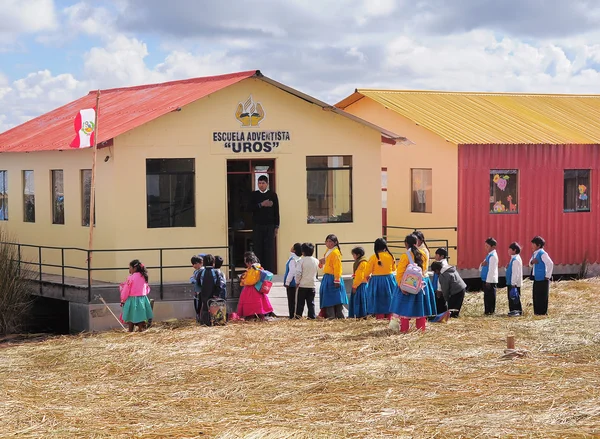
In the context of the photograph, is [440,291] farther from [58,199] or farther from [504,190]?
[58,199]

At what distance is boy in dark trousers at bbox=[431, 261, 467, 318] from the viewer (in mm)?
17391

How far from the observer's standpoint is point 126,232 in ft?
63.8

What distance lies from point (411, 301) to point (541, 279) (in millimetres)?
3364

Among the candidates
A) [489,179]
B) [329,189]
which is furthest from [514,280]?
[489,179]

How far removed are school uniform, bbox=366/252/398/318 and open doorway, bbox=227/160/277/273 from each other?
155 inches

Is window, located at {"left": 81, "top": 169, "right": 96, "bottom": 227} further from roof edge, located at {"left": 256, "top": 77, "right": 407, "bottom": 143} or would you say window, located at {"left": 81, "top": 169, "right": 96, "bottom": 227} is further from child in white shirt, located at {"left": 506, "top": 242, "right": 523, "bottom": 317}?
child in white shirt, located at {"left": 506, "top": 242, "right": 523, "bottom": 317}

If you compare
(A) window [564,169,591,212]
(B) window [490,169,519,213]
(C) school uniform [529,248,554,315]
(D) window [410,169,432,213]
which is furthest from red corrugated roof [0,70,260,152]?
(A) window [564,169,591,212]

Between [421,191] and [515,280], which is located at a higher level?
[421,191]

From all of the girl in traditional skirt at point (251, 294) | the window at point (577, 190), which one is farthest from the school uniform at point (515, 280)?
the window at point (577, 190)

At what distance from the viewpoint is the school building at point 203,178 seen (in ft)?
63.9

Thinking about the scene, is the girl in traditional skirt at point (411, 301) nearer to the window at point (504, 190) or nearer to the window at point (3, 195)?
the window at point (504, 190)

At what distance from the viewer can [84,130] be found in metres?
19.1

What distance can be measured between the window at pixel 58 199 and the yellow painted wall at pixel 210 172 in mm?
162

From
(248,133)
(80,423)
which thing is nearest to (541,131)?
(248,133)
